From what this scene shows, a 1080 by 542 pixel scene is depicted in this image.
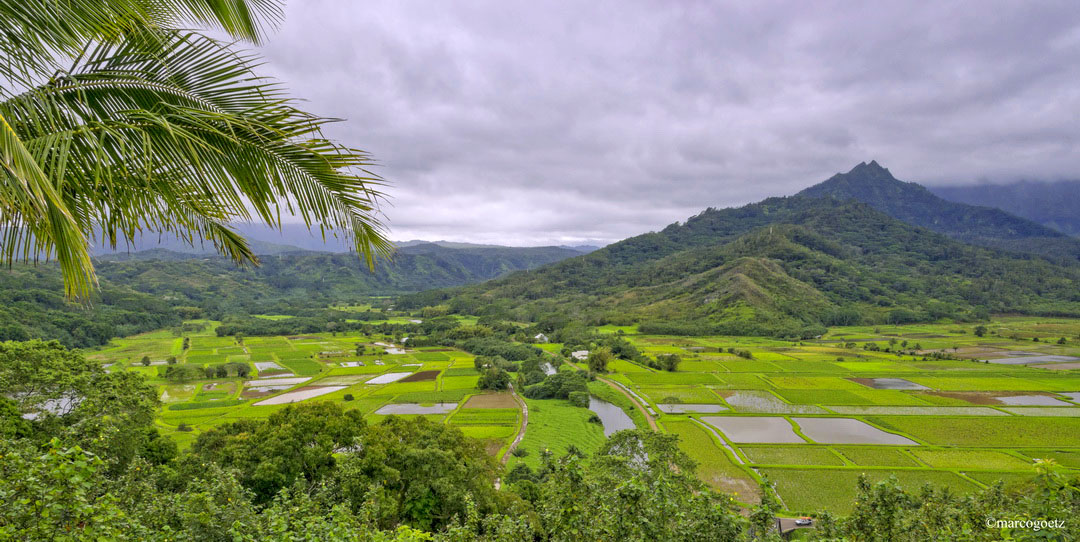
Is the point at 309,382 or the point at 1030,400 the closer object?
the point at 1030,400

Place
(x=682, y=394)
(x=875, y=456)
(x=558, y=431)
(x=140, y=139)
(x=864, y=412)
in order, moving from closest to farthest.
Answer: (x=140, y=139), (x=875, y=456), (x=558, y=431), (x=864, y=412), (x=682, y=394)

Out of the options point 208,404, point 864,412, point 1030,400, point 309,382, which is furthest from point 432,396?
point 1030,400

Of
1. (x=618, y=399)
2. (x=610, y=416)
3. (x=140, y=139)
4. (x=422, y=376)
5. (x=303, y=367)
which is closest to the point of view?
(x=140, y=139)

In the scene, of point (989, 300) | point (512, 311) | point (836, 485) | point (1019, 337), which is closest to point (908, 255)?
point (989, 300)

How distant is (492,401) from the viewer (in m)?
45.1

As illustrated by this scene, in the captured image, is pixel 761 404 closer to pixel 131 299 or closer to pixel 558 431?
pixel 558 431

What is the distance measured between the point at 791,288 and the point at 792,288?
328mm

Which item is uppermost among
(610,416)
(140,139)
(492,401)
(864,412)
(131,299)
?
(140,139)

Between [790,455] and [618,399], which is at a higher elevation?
[790,455]

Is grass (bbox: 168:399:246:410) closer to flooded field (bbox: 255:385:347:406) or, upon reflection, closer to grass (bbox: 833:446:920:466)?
flooded field (bbox: 255:385:347:406)

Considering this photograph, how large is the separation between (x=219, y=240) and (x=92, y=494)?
7688 millimetres

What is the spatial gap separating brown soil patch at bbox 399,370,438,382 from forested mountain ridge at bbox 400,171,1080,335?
5275 centimetres

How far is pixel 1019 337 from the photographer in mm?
78062

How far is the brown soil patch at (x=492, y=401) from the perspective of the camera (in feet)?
142
